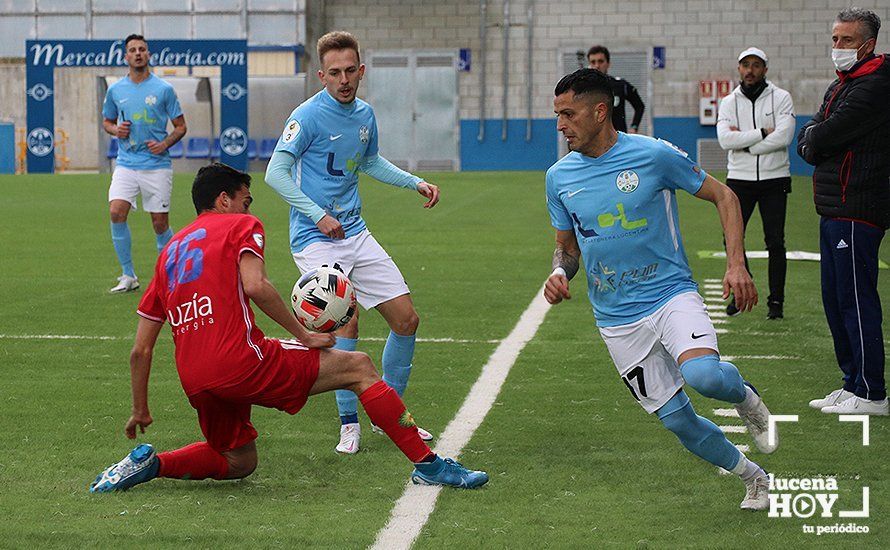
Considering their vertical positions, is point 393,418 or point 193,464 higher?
point 393,418

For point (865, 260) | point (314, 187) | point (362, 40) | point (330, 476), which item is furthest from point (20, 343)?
point (362, 40)

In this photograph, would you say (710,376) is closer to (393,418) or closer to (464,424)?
(393,418)

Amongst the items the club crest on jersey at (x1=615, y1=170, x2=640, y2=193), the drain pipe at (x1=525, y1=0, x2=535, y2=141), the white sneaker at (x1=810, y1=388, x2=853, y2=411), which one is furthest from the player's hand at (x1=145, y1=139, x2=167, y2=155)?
the drain pipe at (x1=525, y1=0, x2=535, y2=141)

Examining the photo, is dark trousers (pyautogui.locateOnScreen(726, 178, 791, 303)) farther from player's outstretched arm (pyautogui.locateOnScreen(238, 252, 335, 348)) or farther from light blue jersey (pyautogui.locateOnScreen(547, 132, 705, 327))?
player's outstretched arm (pyautogui.locateOnScreen(238, 252, 335, 348))

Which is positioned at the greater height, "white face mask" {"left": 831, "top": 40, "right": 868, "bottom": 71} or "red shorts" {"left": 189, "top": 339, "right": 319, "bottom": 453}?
"white face mask" {"left": 831, "top": 40, "right": 868, "bottom": 71}

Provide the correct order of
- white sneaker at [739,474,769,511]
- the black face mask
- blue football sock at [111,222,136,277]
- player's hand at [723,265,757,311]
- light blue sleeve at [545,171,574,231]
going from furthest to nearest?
1. blue football sock at [111,222,136,277]
2. the black face mask
3. light blue sleeve at [545,171,574,231]
4. white sneaker at [739,474,769,511]
5. player's hand at [723,265,757,311]

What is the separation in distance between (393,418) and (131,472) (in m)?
1.06

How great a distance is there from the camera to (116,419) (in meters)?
6.70

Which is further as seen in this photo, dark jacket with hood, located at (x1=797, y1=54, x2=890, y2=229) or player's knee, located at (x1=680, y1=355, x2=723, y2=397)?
dark jacket with hood, located at (x1=797, y1=54, x2=890, y2=229)

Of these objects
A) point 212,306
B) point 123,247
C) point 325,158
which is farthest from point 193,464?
point 123,247

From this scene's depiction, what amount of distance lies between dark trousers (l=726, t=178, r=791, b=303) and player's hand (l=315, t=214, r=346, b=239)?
15.6 ft

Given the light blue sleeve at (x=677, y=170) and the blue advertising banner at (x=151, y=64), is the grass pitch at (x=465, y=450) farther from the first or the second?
the blue advertising banner at (x=151, y=64)

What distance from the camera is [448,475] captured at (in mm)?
5320

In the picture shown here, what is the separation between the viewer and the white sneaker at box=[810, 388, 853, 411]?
695 centimetres
